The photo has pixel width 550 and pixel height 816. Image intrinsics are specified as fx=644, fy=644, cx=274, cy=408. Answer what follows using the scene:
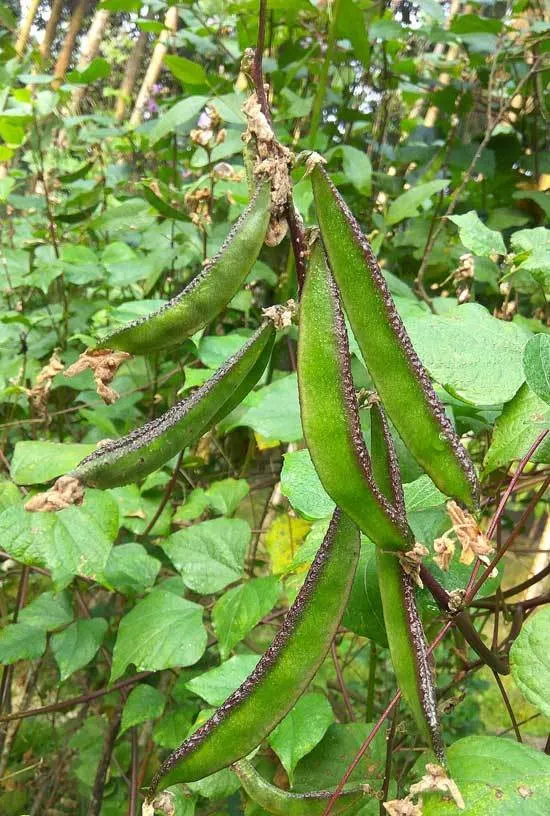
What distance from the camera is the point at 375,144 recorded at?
75.0 inches

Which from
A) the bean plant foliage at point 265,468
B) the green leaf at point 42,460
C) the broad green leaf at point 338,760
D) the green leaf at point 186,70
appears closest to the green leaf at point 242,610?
the bean plant foliage at point 265,468

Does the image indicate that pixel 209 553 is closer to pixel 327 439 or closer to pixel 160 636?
pixel 160 636

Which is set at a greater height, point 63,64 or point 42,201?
point 63,64

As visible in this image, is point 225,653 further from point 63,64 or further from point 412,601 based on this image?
point 63,64

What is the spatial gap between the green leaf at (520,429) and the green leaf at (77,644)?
60cm

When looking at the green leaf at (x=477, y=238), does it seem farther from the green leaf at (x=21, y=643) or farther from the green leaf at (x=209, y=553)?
the green leaf at (x=21, y=643)

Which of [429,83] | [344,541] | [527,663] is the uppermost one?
[429,83]

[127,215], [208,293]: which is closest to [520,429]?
[208,293]

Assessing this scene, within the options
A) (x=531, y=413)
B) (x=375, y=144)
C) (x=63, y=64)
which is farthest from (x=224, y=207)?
(x=63, y=64)

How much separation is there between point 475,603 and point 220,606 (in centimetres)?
29

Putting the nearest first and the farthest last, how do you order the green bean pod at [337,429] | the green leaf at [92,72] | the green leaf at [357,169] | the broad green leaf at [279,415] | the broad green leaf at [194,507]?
the green bean pod at [337,429] → the broad green leaf at [279,415] → the broad green leaf at [194,507] → the green leaf at [357,169] → the green leaf at [92,72]

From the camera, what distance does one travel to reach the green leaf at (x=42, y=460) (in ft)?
2.39

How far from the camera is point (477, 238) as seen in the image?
2.81ft

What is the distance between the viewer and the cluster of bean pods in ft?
1.30
